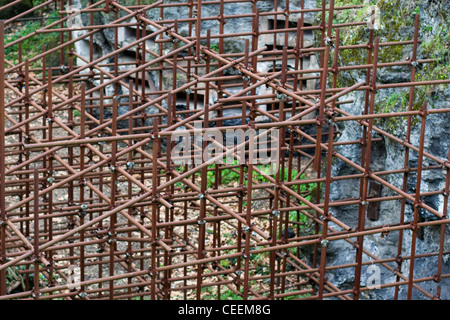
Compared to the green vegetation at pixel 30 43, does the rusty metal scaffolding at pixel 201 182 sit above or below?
above

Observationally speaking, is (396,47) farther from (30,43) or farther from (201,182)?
(30,43)

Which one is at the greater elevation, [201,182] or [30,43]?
[201,182]

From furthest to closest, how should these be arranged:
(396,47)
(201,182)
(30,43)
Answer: (30,43)
(396,47)
(201,182)

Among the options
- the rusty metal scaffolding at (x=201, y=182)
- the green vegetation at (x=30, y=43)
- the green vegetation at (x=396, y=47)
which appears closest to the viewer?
the rusty metal scaffolding at (x=201, y=182)

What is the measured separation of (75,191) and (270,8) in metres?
5.11

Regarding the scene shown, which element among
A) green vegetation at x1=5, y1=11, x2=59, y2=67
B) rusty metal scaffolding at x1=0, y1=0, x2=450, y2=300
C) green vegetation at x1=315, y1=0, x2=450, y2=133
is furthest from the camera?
green vegetation at x1=5, y1=11, x2=59, y2=67

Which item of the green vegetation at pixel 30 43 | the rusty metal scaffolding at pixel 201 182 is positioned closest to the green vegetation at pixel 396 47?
the rusty metal scaffolding at pixel 201 182

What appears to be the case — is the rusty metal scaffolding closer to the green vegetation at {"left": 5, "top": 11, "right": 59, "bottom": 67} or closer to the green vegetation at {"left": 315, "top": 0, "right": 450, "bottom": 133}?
the green vegetation at {"left": 315, "top": 0, "right": 450, "bottom": 133}

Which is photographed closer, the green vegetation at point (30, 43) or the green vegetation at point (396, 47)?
the green vegetation at point (396, 47)

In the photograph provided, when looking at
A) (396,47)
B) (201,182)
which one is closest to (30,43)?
(396,47)

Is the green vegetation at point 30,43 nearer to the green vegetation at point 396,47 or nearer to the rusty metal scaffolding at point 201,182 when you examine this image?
the rusty metal scaffolding at point 201,182

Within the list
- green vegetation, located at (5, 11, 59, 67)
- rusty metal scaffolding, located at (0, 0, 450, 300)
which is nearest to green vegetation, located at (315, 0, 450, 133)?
rusty metal scaffolding, located at (0, 0, 450, 300)

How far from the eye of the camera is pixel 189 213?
14.4 metres

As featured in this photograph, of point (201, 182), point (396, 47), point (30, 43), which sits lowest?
point (30, 43)
